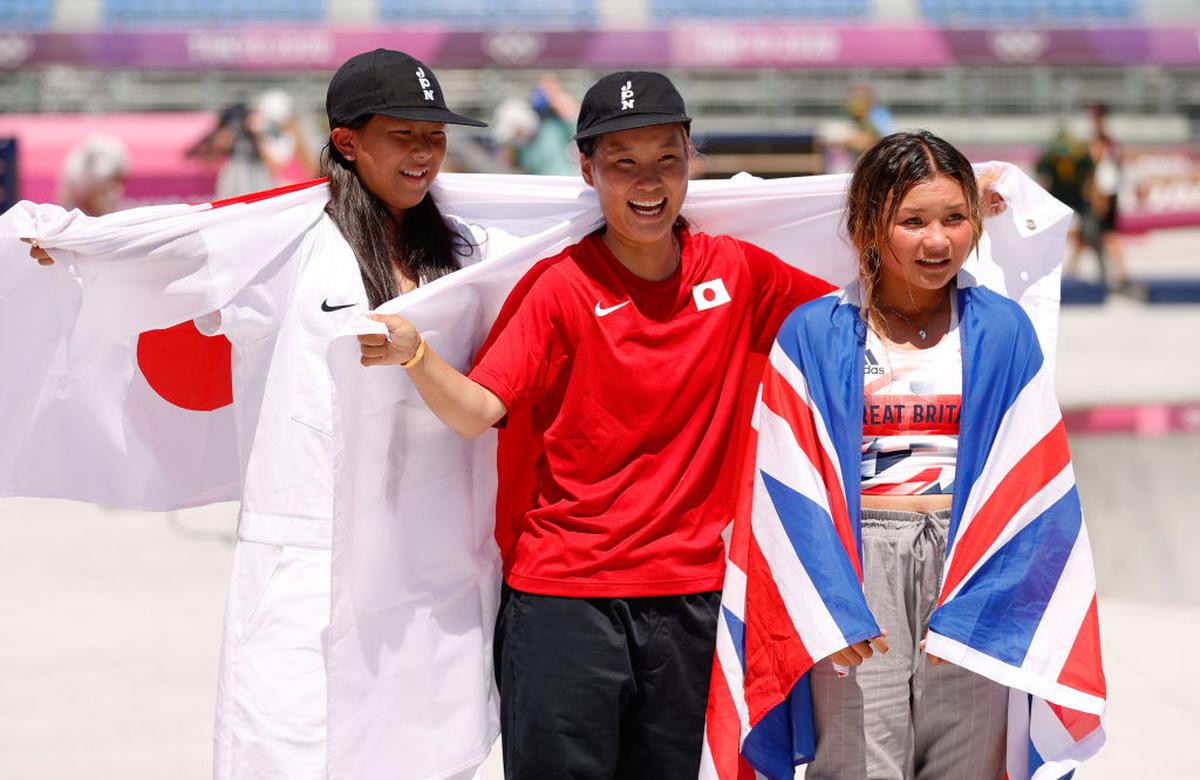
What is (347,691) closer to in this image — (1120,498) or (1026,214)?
(1026,214)

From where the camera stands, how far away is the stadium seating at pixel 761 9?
21.7 metres

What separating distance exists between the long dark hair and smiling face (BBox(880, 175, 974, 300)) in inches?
34.9

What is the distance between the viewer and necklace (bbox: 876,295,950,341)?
253cm

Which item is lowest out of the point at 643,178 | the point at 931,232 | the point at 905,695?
the point at 905,695

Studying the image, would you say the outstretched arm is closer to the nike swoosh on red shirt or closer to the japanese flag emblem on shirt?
the nike swoosh on red shirt

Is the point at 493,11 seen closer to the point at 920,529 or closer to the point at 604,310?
the point at 604,310

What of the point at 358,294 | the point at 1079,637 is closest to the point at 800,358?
the point at 1079,637

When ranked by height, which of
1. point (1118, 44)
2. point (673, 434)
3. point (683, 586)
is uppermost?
point (1118, 44)

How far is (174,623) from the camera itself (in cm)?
544

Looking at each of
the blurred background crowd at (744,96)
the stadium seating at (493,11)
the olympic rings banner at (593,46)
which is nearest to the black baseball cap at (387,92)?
the blurred background crowd at (744,96)

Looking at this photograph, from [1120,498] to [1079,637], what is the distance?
5.47 m

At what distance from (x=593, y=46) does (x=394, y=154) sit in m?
17.4

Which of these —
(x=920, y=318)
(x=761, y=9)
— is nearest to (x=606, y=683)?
(x=920, y=318)

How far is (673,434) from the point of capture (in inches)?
103
